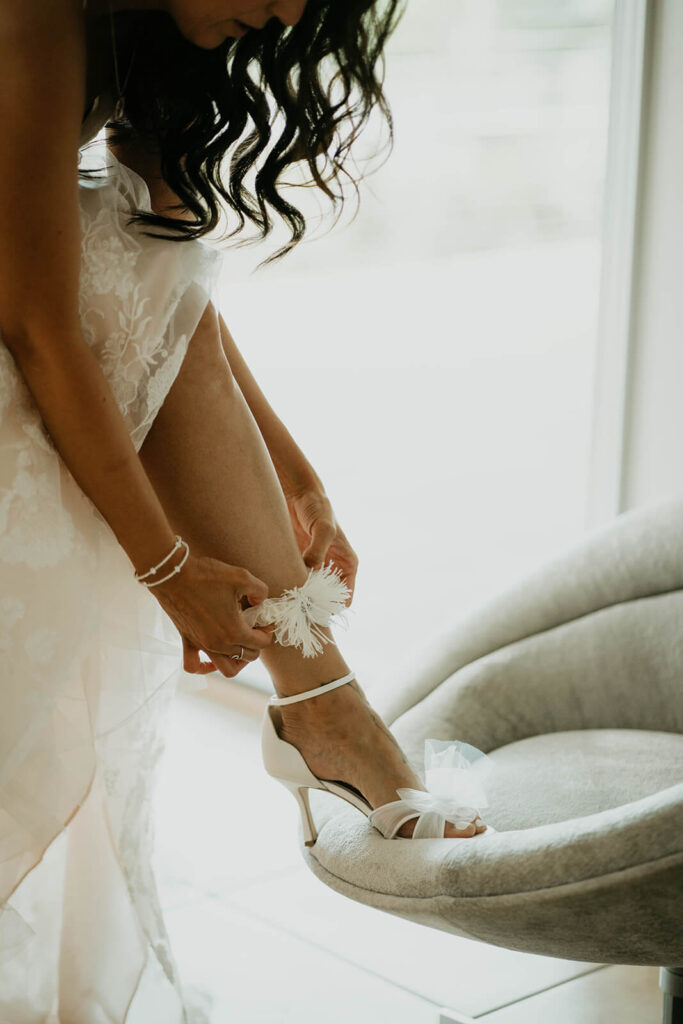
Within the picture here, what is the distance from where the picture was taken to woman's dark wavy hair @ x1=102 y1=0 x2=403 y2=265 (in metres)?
1.22

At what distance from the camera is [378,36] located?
1.22 meters

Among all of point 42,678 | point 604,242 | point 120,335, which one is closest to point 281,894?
point 42,678

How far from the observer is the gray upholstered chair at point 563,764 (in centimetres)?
92

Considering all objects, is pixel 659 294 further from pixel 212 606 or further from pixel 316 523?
pixel 212 606

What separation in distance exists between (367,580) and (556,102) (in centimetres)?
117

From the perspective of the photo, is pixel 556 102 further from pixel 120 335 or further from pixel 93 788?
pixel 93 788

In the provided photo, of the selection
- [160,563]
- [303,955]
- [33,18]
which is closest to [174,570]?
[160,563]

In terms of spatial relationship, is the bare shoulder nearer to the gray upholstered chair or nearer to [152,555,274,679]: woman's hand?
[152,555,274,679]: woman's hand

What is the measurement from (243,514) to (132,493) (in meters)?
0.14

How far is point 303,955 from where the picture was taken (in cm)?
158

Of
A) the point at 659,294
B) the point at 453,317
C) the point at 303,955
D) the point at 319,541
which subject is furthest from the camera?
the point at 453,317

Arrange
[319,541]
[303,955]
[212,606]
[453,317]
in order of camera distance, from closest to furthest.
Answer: [212,606] → [319,541] → [303,955] → [453,317]

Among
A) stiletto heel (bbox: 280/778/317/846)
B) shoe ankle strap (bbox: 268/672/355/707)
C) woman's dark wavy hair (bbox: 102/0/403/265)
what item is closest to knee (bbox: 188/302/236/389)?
woman's dark wavy hair (bbox: 102/0/403/265)

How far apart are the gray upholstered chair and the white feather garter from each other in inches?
0.8
